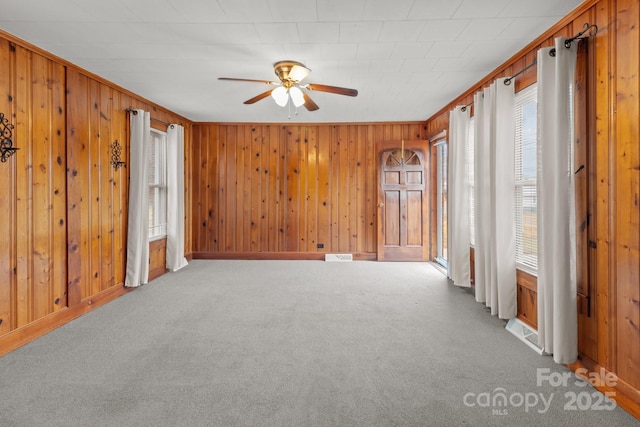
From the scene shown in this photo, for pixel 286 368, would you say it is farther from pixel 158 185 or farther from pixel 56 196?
pixel 158 185

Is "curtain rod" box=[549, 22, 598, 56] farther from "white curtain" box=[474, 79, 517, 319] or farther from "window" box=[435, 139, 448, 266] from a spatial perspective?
"window" box=[435, 139, 448, 266]

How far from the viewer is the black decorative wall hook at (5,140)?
7.55ft

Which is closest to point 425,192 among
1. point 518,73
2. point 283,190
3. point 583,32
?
point 283,190

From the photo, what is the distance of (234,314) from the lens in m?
3.00

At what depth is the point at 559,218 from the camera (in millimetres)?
2020

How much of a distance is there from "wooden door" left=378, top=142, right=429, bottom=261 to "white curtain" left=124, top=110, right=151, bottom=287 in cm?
350

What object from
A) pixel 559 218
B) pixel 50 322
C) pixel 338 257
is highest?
pixel 559 218

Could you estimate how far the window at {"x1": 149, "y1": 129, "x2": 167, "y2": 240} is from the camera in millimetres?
4510

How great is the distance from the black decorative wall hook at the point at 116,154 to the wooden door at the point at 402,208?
3.77 metres

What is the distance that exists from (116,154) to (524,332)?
4.49 metres

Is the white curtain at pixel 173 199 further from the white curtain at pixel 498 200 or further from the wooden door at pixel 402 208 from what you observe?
the white curtain at pixel 498 200

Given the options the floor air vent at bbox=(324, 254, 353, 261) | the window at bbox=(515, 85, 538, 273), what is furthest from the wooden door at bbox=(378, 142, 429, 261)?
the window at bbox=(515, 85, 538, 273)

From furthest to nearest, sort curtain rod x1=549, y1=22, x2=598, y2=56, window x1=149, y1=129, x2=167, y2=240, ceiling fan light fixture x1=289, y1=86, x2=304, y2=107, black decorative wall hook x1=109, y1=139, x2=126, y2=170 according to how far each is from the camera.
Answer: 1. window x1=149, y1=129, x2=167, y2=240
2. black decorative wall hook x1=109, y1=139, x2=126, y2=170
3. ceiling fan light fixture x1=289, y1=86, x2=304, y2=107
4. curtain rod x1=549, y1=22, x2=598, y2=56

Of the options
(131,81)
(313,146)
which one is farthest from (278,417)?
(313,146)
